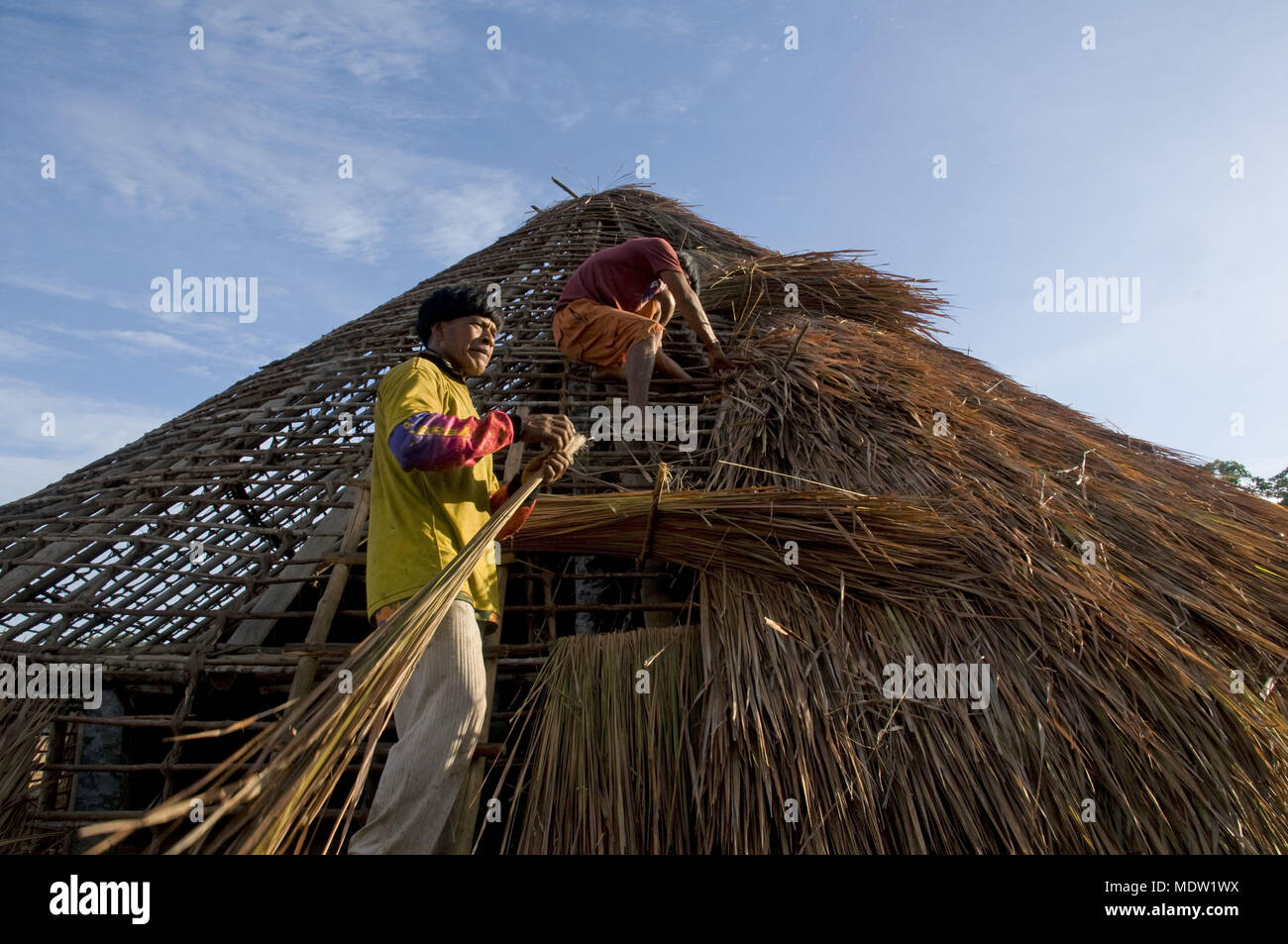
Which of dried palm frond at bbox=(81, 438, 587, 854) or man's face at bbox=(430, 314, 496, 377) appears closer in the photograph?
dried palm frond at bbox=(81, 438, 587, 854)

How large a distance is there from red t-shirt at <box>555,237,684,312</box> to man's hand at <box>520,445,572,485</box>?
157 cm

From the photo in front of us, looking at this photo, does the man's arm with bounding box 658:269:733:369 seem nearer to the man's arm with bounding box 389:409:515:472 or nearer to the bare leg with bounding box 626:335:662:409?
the bare leg with bounding box 626:335:662:409

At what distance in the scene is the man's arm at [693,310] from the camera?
11.5ft

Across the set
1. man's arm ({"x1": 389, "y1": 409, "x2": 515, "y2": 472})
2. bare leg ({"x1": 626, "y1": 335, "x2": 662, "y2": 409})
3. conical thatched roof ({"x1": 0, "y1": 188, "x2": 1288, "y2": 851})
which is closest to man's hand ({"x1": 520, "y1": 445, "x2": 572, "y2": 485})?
man's arm ({"x1": 389, "y1": 409, "x2": 515, "y2": 472})

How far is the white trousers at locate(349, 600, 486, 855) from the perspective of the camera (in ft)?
5.73

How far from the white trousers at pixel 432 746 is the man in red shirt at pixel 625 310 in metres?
1.74

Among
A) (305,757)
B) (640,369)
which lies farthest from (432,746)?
(640,369)
